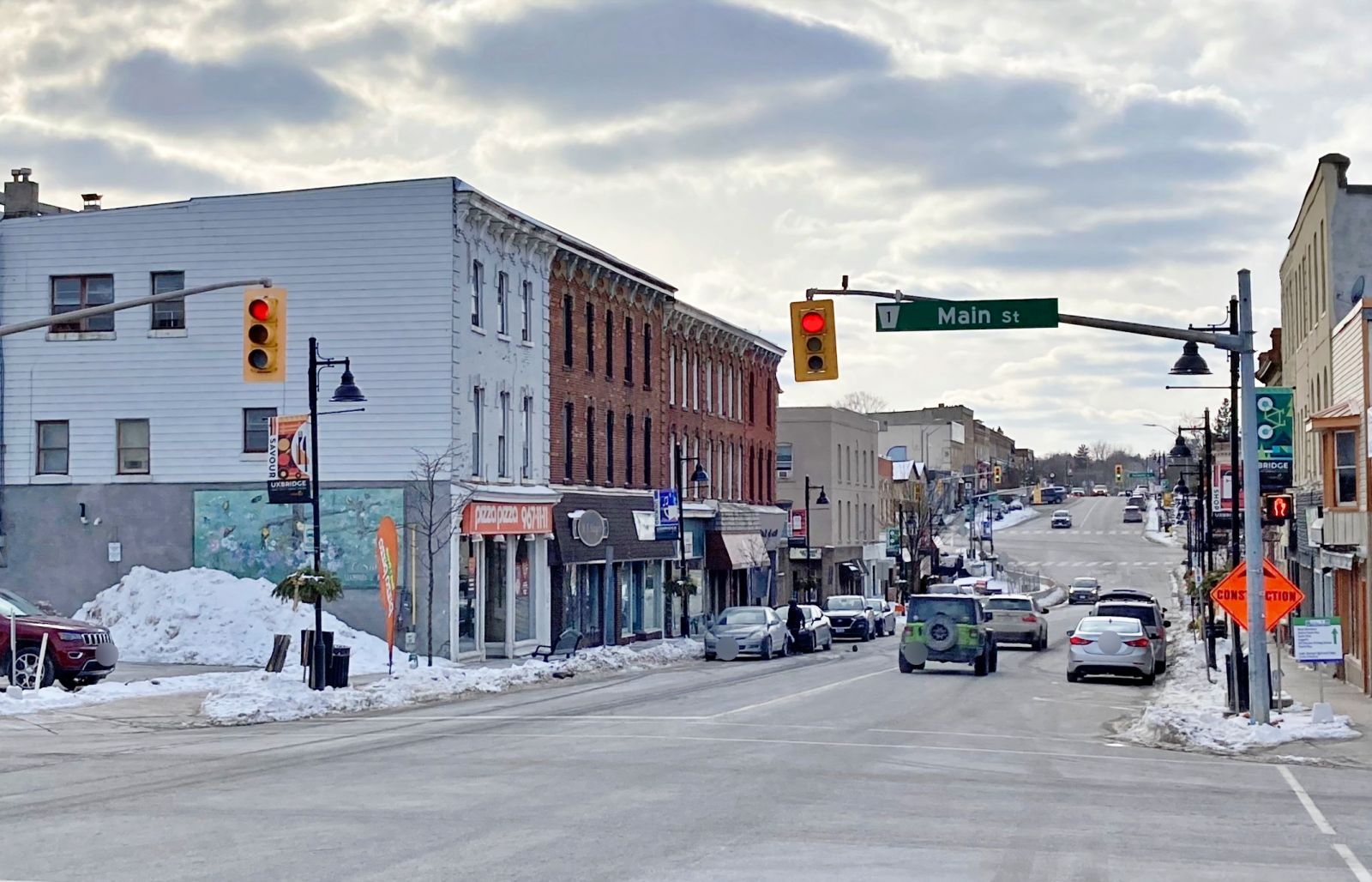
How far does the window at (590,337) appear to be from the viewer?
50.0 metres

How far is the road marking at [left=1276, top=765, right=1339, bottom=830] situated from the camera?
14.6 m

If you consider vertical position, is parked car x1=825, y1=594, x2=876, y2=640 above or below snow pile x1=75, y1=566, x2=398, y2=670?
below

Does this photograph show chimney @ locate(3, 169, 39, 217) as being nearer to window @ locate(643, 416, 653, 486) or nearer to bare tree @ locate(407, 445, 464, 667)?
bare tree @ locate(407, 445, 464, 667)

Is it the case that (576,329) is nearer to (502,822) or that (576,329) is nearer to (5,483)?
(5,483)

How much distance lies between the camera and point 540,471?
45.7 m

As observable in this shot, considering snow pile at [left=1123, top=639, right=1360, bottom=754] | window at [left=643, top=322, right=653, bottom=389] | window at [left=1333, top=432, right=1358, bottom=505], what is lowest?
snow pile at [left=1123, top=639, right=1360, bottom=754]

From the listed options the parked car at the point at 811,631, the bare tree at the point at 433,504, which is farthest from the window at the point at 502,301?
the parked car at the point at 811,631

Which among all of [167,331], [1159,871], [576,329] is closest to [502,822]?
[1159,871]

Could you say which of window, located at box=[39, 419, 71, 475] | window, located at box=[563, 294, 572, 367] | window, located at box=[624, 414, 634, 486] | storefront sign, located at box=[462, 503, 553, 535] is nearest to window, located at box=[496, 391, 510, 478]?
storefront sign, located at box=[462, 503, 553, 535]

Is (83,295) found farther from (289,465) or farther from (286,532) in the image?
(289,465)

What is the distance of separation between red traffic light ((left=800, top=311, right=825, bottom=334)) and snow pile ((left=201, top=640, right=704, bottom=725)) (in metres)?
11.0

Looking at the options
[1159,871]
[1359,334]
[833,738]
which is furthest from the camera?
[1359,334]

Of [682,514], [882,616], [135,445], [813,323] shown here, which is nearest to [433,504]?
[135,445]

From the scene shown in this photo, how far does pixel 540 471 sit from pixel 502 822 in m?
31.7
